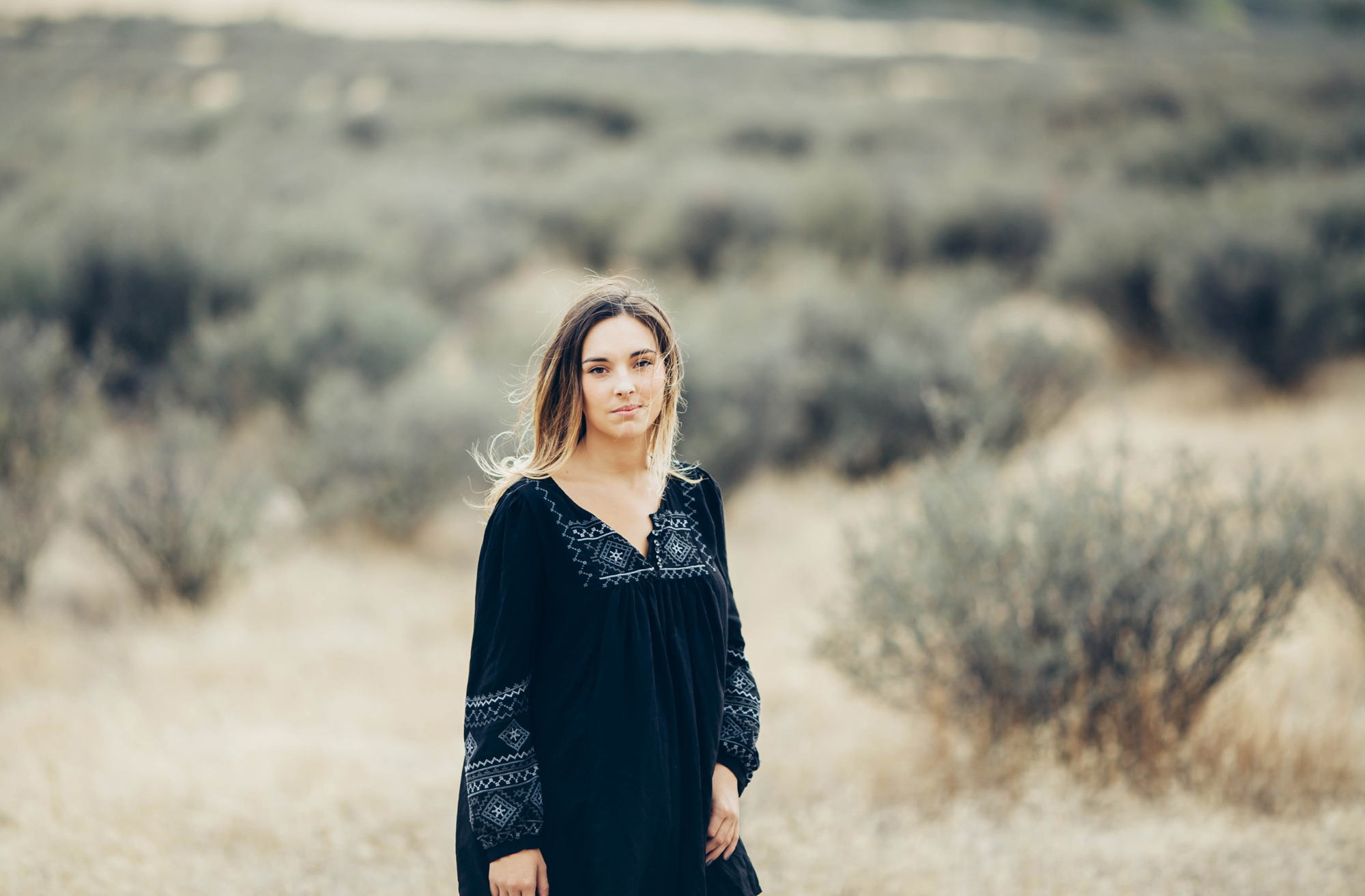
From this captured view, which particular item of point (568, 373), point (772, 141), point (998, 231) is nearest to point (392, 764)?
point (568, 373)

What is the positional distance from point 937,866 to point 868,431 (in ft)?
14.8

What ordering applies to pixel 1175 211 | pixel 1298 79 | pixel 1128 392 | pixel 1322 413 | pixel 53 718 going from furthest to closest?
pixel 1298 79, pixel 1175 211, pixel 1128 392, pixel 1322 413, pixel 53 718

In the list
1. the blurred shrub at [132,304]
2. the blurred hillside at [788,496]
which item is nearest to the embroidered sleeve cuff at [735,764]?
the blurred hillside at [788,496]

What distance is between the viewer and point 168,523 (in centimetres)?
466

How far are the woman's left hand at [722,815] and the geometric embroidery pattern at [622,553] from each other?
1.31 feet

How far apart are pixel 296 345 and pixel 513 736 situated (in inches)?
248

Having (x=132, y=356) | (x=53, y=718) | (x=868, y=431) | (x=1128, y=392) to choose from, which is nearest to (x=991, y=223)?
(x=1128, y=392)

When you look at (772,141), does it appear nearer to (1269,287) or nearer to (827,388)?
(1269,287)

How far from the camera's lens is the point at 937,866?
2.74 meters

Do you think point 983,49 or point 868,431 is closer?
point 868,431

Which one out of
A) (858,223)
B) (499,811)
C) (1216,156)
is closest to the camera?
(499,811)

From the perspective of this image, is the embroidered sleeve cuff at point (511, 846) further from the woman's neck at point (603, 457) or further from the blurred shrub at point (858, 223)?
the blurred shrub at point (858, 223)

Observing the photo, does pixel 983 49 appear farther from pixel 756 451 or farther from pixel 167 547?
pixel 167 547

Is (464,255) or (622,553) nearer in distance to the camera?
(622,553)
